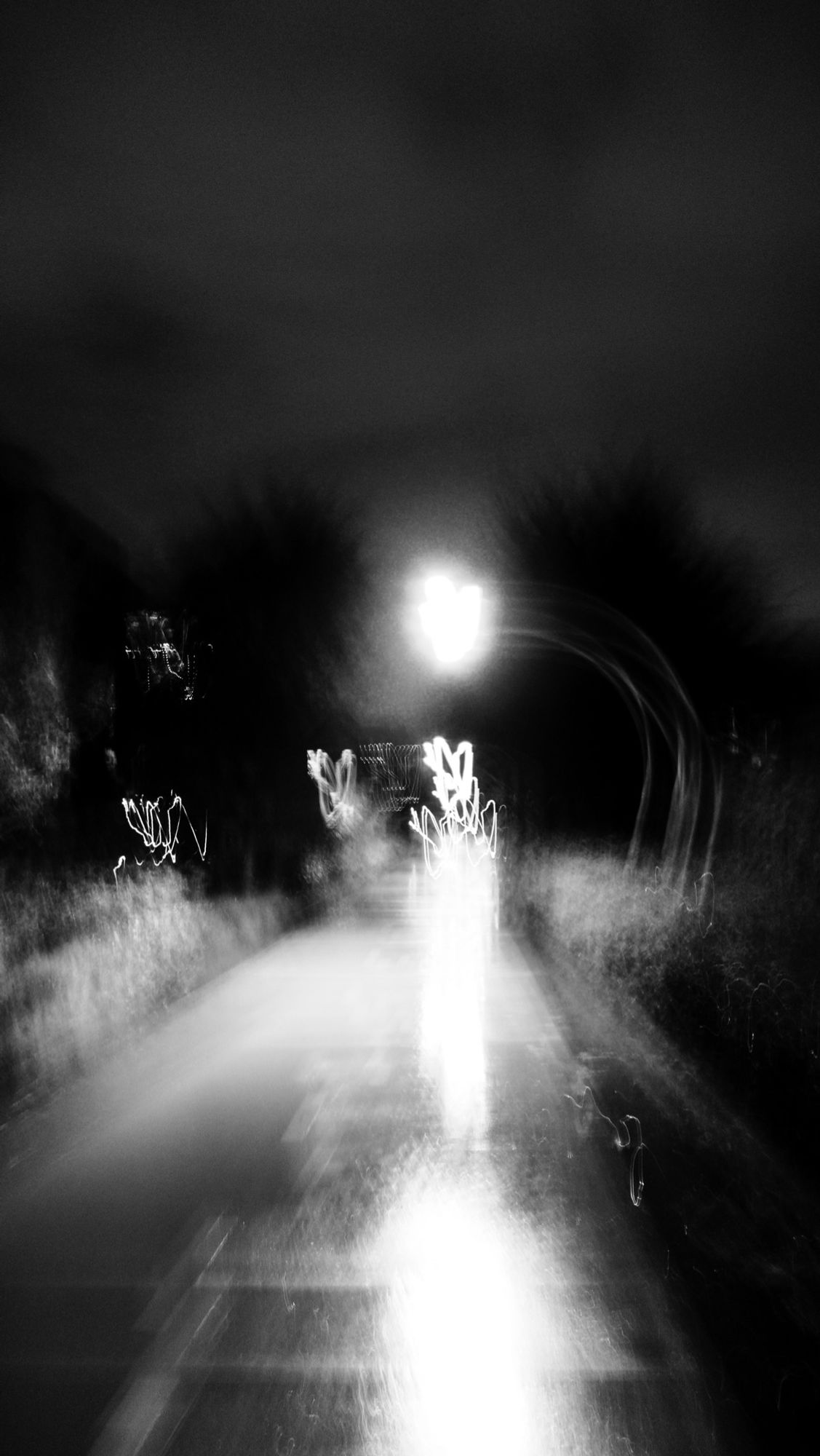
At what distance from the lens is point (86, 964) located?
10109mm

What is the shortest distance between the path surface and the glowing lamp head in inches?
272

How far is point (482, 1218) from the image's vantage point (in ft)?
18.4

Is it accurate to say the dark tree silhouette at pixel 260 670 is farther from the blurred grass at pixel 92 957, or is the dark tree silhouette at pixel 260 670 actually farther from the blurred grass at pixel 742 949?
the blurred grass at pixel 742 949

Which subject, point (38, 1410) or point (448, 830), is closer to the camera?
point (38, 1410)

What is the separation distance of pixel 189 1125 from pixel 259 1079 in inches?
52.8

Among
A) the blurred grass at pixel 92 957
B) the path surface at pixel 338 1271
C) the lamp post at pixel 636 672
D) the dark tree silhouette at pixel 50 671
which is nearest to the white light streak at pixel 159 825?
the blurred grass at pixel 92 957

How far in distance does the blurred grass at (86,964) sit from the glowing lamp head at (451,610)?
4815 millimetres

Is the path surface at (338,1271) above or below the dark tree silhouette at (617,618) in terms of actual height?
below

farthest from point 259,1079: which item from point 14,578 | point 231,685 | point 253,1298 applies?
point 231,685

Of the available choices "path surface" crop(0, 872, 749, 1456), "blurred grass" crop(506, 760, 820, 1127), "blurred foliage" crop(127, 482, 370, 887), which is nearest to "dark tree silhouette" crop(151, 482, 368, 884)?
"blurred foliage" crop(127, 482, 370, 887)

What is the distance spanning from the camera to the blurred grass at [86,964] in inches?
331

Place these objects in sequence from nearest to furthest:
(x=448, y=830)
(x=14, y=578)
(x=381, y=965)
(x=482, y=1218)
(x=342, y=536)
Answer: (x=482, y=1218) → (x=14, y=578) → (x=381, y=965) → (x=342, y=536) → (x=448, y=830)

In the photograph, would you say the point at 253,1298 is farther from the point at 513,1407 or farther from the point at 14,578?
the point at 14,578

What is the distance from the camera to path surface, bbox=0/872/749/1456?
3.72 metres
